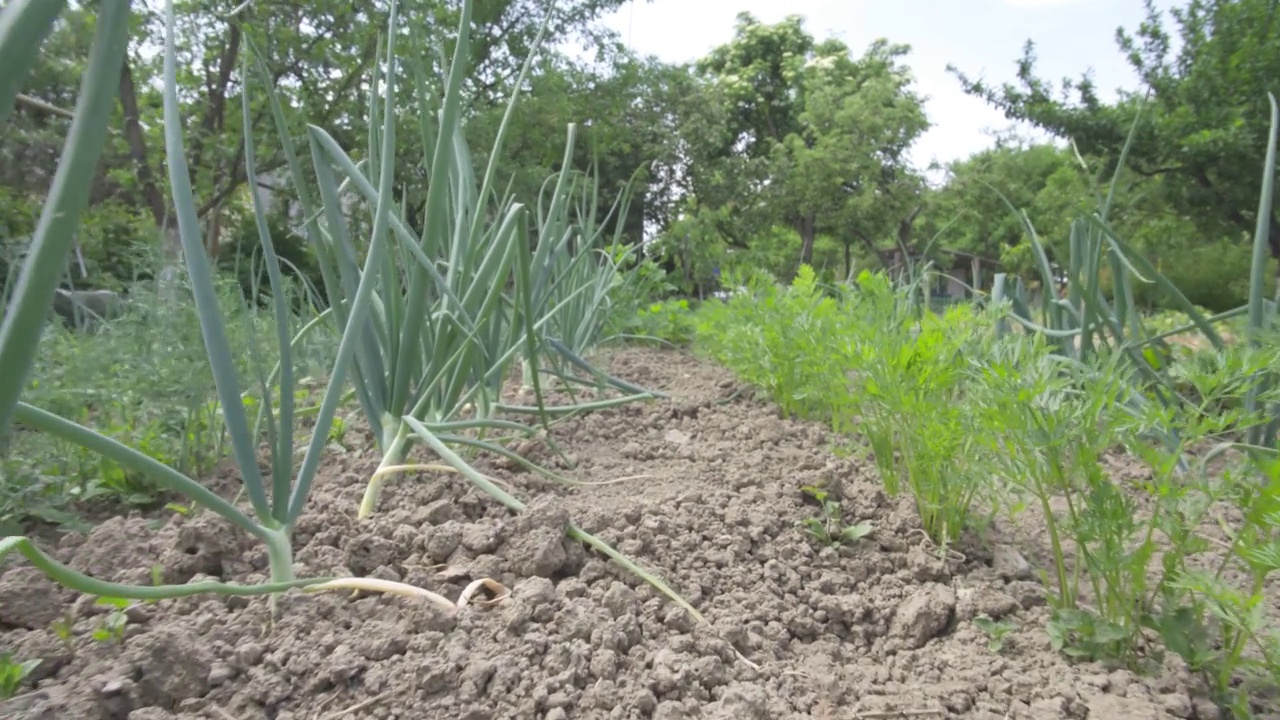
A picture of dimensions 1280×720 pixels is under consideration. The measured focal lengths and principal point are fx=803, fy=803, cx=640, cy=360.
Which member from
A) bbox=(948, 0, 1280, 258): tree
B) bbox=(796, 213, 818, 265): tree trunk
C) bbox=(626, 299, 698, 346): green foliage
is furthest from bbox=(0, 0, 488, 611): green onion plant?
bbox=(796, 213, 818, 265): tree trunk

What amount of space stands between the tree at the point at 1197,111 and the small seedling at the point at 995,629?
1089cm

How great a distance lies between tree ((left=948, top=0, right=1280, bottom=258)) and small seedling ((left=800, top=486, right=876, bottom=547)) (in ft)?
35.1

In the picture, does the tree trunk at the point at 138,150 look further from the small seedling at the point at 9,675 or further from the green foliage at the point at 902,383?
the small seedling at the point at 9,675

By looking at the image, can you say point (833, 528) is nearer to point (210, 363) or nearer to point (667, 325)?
point (210, 363)

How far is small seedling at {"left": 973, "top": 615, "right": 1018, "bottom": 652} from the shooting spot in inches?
41.4

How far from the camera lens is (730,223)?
62.0 ft

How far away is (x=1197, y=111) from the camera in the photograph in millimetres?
11211

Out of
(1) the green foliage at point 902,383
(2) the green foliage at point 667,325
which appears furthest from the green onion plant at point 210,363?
(2) the green foliage at point 667,325

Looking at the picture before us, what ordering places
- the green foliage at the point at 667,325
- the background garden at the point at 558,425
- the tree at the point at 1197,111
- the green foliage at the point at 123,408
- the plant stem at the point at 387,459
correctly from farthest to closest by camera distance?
1. the tree at the point at 1197,111
2. the green foliage at the point at 667,325
3. the green foliage at the point at 123,408
4. the plant stem at the point at 387,459
5. the background garden at the point at 558,425

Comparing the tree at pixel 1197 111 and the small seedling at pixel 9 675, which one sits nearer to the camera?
the small seedling at pixel 9 675

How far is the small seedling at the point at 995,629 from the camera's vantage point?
105 cm

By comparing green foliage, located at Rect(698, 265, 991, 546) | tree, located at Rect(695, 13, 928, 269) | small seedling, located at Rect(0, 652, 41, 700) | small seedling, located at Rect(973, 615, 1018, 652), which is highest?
tree, located at Rect(695, 13, 928, 269)

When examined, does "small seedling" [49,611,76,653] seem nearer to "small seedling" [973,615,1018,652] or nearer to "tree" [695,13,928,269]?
"small seedling" [973,615,1018,652]

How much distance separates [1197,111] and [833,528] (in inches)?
507
